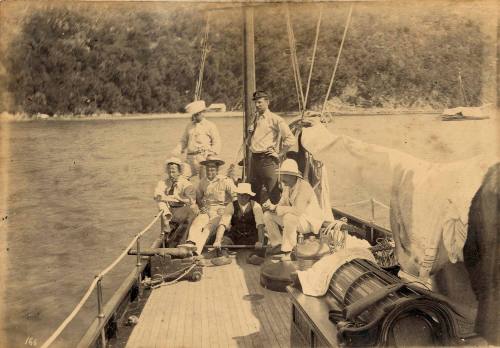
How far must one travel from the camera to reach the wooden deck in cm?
418

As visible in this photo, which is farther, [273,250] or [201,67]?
[201,67]

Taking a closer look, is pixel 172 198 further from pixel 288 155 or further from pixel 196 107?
pixel 288 155

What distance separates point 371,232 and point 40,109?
6.40 m

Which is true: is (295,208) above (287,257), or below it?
above

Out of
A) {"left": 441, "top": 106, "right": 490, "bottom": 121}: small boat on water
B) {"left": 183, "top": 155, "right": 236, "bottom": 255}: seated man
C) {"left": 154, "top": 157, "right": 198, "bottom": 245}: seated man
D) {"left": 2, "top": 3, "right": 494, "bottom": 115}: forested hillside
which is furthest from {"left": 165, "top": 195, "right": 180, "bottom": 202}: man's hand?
{"left": 441, "top": 106, "right": 490, "bottom": 121}: small boat on water

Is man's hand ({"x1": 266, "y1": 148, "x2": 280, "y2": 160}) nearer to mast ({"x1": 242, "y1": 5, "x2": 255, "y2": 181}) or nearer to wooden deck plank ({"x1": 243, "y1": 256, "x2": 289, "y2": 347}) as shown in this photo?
mast ({"x1": 242, "y1": 5, "x2": 255, "y2": 181})

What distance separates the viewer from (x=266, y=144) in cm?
672

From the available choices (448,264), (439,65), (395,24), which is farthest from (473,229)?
(439,65)

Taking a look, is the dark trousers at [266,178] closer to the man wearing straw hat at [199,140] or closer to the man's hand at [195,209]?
the man wearing straw hat at [199,140]

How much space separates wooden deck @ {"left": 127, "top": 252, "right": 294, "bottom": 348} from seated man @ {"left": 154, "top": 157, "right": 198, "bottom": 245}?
102 cm

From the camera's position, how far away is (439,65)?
6441 mm

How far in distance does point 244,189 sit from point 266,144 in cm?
70

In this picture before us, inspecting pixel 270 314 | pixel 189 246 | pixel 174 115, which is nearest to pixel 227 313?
pixel 270 314

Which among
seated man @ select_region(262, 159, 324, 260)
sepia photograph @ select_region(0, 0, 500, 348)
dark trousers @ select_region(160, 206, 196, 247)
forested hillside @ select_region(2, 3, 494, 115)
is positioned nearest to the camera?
sepia photograph @ select_region(0, 0, 500, 348)
